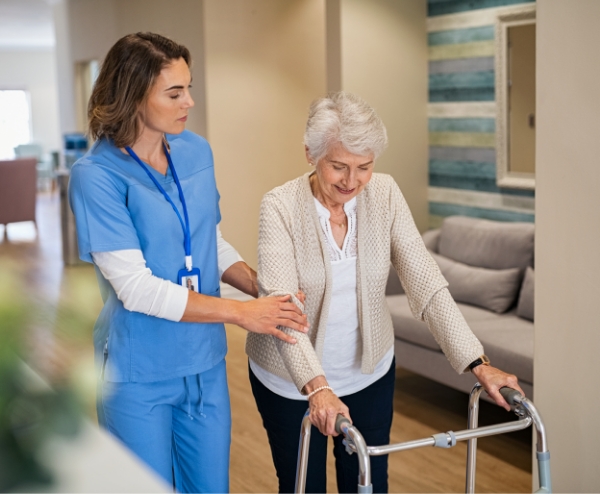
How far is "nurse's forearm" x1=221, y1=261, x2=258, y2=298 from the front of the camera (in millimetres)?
2100

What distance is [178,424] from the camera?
196cm

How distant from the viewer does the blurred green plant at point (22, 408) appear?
1.43 ft

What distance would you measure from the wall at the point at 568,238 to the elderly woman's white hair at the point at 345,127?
562mm

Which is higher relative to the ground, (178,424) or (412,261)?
(412,261)

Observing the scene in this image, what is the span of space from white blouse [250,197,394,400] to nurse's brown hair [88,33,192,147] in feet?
1.69

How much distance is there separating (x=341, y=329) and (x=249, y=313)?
0.32 m

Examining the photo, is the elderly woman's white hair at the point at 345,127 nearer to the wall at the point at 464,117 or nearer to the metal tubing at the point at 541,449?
the metal tubing at the point at 541,449

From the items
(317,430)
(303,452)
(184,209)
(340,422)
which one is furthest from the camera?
(317,430)

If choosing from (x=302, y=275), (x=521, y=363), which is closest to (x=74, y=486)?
(x=302, y=275)

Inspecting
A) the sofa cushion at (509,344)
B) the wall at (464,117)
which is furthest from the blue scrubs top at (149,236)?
the wall at (464,117)

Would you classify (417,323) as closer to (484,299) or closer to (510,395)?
(484,299)

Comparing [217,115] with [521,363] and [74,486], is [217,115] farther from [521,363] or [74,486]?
[74,486]

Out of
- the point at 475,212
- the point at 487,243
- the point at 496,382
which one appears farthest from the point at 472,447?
the point at 475,212

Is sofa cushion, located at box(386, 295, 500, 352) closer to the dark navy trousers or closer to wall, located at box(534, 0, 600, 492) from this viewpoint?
wall, located at box(534, 0, 600, 492)
